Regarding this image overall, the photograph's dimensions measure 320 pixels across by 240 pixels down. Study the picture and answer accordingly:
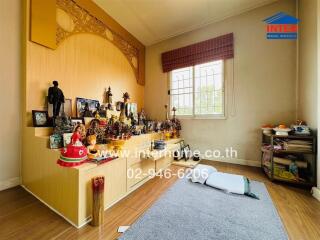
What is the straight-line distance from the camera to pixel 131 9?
293cm

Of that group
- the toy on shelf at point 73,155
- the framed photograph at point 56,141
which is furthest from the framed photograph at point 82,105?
the toy on shelf at point 73,155

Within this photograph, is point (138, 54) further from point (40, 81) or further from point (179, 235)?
point (179, 235)

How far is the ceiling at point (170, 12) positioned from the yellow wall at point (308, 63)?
2.73 ft

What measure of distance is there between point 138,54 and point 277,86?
329cm

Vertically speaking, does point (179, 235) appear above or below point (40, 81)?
below

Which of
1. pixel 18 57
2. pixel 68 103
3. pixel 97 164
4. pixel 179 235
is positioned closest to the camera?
pixel 179 235

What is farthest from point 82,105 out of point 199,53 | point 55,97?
point 199,53

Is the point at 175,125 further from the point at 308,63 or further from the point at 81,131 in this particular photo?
the point at 308,63

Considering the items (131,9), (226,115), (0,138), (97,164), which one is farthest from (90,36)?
(226,115)

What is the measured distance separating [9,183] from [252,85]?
4.29 m

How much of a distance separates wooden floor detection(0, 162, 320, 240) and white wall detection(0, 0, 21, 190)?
0.30 m

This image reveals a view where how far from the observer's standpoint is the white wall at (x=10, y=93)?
1.91m

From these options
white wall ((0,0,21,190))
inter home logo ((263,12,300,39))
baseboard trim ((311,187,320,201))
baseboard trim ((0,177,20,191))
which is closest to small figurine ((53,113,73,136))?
white wall ((0,0,21,190))

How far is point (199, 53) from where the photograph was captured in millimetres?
3381
